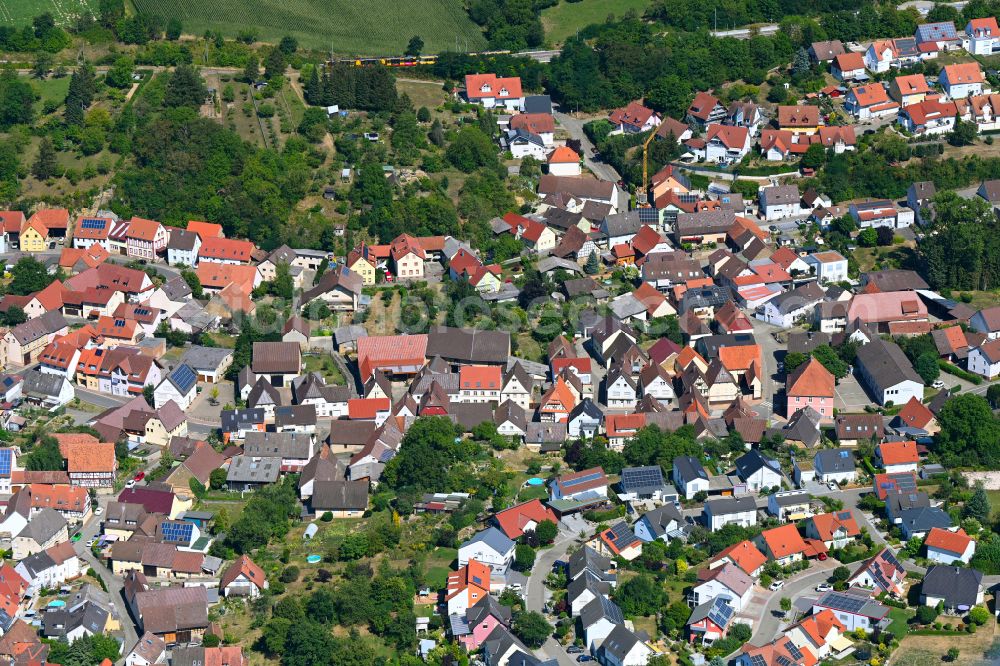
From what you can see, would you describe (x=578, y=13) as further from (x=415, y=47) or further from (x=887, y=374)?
(x=887, y=374)

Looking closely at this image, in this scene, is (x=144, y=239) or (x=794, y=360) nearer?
(x=794, y=360)

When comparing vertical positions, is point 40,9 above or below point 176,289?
above

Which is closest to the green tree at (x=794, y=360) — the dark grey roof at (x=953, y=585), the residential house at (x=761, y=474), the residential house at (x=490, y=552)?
the residential house at (x=761, y=474)

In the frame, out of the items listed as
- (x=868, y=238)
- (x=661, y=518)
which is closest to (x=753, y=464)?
(x=661, y=518)

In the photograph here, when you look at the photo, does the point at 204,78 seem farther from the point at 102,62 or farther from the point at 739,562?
the point at 739,562

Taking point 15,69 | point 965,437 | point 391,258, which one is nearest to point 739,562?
point 965,437

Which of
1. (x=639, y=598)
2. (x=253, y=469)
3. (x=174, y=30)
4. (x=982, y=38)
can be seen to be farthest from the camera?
(x=982, y=38)

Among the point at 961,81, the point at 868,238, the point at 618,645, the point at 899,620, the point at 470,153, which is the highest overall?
the point at 961,81

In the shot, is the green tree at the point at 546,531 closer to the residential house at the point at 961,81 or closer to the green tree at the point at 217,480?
the green tree at the point at 217,480
